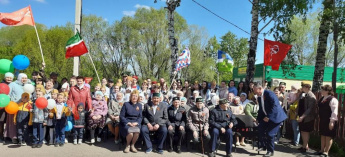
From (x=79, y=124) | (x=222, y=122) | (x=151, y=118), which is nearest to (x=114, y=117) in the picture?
(x=79, y=124)

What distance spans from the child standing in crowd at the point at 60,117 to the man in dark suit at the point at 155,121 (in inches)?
80.5

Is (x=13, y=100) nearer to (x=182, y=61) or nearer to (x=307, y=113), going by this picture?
(x=182, y=61)

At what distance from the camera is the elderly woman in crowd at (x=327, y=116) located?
20.7 feet

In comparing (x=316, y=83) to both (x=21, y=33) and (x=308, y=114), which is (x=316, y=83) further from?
(x=21, y=33)

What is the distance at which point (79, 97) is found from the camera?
24.3 feet

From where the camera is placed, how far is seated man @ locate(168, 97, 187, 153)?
6.81 metres

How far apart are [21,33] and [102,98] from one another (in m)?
45.2

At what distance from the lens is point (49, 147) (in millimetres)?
6691

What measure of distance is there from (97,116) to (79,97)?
0.75 metres

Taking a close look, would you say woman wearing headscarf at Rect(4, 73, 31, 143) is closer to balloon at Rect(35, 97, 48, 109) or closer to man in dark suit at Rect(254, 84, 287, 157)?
balloon at Rect(35, 97, 48, 109)

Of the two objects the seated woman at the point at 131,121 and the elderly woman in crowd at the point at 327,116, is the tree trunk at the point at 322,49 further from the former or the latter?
the seated woman at the point at 131,121

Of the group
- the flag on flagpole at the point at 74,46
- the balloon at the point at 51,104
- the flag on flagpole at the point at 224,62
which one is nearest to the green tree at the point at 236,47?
the flag on flagpole at the point at 224,62

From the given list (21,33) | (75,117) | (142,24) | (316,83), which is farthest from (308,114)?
(21,33)

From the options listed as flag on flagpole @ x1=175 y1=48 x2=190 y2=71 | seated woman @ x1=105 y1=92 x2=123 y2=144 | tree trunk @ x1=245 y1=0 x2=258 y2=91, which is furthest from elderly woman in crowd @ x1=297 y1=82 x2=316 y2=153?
seated woman @ x1=105 y1=92 x2=123 y2=144
